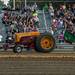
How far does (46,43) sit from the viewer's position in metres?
19.0

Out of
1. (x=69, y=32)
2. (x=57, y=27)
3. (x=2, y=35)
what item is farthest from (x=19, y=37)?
(x=57, y=27)

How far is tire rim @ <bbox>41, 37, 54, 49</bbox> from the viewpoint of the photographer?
19.0 m

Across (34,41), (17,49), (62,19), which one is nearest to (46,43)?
(34,41)

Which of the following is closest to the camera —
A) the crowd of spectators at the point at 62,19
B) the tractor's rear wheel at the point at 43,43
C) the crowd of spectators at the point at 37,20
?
the tractor's rear wheel at the point at 43,43

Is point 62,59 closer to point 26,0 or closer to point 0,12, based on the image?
point 0,12

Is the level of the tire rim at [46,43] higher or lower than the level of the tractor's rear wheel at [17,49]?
higher

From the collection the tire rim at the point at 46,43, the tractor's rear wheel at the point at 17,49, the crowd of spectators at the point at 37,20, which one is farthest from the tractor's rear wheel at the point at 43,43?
the crowd of spectators at the point at 37,20

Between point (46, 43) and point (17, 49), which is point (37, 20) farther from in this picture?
point (46, 43)

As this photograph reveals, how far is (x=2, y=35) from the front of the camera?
2208 centimetres

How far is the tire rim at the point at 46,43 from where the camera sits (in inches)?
746

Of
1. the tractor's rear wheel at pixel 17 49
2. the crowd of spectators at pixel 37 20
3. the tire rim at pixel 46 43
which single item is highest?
the crowd of spectators at pixel 37 20

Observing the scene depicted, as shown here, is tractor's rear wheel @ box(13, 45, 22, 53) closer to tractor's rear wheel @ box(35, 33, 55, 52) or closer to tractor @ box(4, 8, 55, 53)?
tractor @ box(4, 8, 55, 53)

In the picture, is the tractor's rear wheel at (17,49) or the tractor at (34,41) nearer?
the tractor at (34,41)

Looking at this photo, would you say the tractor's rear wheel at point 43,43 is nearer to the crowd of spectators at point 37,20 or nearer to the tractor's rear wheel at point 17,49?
the tractor's rear wheel at point 17,49
